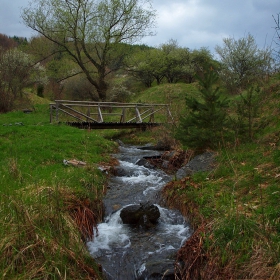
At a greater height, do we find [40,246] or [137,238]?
[40,246]

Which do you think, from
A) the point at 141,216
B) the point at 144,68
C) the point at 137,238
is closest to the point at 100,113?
the point at 141,216

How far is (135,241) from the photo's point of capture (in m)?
4.61

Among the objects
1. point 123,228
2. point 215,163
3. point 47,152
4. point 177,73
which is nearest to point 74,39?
point 177,73

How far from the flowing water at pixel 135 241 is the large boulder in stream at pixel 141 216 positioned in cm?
10

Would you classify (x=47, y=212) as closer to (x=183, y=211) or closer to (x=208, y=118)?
(x=183, y=211)

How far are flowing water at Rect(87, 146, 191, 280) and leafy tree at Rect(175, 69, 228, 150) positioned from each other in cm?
170

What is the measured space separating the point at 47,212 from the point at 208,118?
4748mm

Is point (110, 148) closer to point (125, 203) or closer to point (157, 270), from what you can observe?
point (125, 203)

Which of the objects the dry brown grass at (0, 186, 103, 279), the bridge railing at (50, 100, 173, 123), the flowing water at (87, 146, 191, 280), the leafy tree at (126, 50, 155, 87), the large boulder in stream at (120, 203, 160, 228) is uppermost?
the leafy tree at (126, 50, 155, 87)

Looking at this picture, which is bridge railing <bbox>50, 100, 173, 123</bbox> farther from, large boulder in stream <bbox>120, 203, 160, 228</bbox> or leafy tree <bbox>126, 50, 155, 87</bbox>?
leafy tree <bbox>126, 50, 155, 87</bbox>

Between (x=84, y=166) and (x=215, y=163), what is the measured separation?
3.18 metres

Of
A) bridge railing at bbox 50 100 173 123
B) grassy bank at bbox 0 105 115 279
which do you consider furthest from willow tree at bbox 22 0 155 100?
grassy bank at bbox 0 105 115 279

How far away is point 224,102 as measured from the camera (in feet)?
24.9

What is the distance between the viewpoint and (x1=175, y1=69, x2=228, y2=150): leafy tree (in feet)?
23.9
